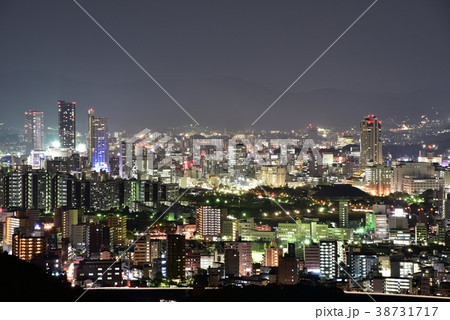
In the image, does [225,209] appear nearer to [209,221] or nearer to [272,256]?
[209,221]

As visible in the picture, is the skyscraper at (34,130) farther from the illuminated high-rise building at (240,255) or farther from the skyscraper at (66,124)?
the illuminated high-rise building at (240,255)

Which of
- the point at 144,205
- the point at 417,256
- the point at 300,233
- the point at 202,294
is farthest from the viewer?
the point at 144,205

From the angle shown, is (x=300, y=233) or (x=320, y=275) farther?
(x=300, y=233)

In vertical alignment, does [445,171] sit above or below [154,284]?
above

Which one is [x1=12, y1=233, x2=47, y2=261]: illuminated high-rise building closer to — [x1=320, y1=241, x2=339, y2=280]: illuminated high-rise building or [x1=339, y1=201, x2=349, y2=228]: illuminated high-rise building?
[x1=320, y1=241, x2=339, y2=280]: illuminated high-rise building

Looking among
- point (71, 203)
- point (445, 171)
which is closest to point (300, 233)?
point (71, 203)
